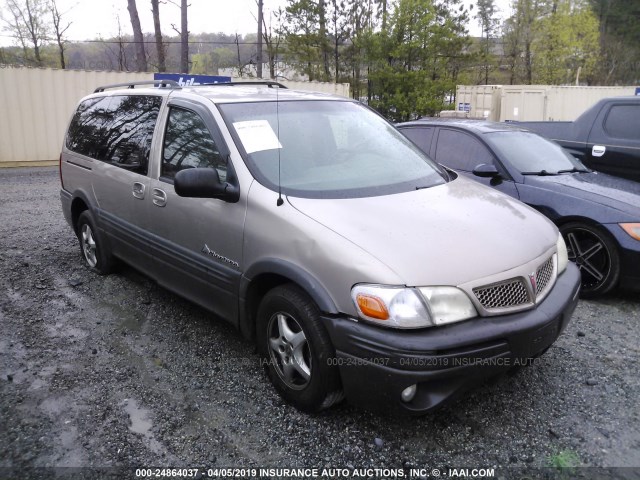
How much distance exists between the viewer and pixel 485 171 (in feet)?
16.2

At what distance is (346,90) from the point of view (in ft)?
54.5

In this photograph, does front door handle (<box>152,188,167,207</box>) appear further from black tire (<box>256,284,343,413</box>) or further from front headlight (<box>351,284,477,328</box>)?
front headlight (<box>351,284,477,328</box>)

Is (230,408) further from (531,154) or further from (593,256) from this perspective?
(531,154)

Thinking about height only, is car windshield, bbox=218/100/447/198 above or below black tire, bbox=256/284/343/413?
above

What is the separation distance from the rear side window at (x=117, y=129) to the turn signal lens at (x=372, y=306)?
7.44 feet

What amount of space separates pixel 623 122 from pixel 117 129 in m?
6.16

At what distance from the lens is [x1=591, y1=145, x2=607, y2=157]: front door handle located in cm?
680

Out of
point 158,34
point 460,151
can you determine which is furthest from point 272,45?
point 460,151

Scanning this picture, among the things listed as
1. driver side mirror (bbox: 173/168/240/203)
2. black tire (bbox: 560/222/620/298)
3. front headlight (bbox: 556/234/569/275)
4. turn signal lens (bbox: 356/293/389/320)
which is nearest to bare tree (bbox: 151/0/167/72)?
black tire (bbox: 560/222/620/298)

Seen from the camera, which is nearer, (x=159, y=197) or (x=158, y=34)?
(x=159, y=197)

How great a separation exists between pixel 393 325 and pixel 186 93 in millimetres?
2378

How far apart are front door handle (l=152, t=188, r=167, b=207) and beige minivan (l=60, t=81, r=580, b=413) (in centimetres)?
2

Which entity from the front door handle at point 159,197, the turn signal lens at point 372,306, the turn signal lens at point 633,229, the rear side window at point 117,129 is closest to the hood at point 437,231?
the turn signal lens at point 372,306

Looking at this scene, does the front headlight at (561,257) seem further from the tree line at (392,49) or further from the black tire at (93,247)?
the tree line at (392,49)
